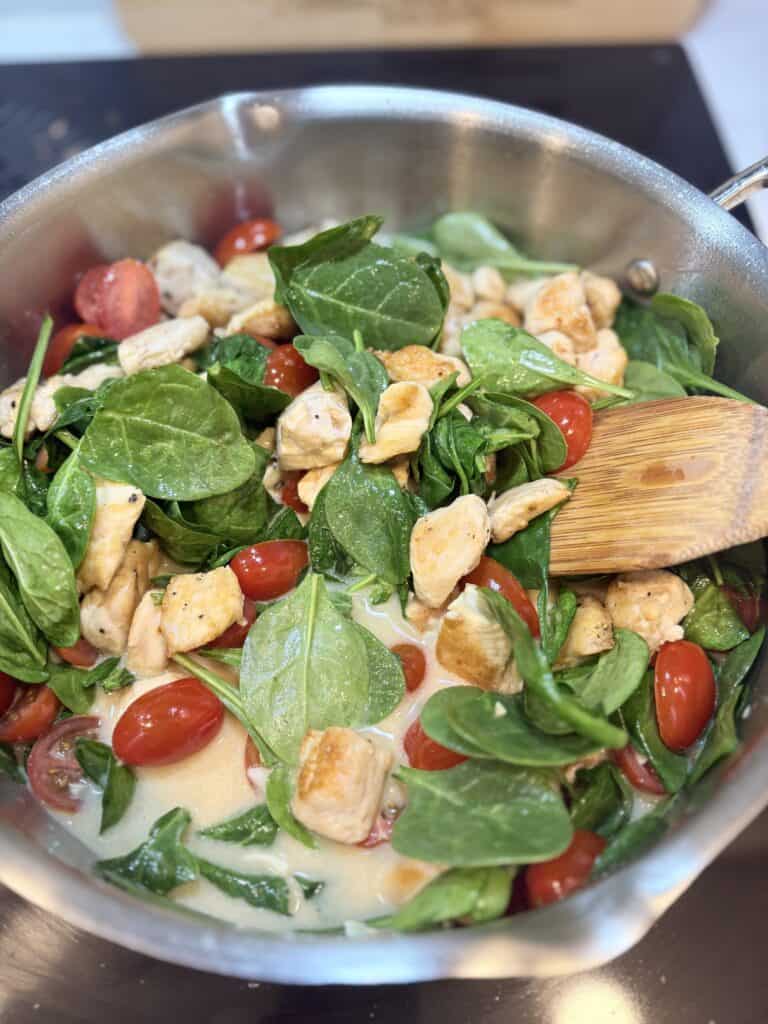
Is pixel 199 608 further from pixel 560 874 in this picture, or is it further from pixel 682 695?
pixel 682 695

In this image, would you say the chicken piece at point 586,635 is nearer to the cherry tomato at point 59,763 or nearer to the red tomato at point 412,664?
the red tomato at point 412,664

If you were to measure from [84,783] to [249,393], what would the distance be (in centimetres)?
87

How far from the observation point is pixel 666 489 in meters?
1.67

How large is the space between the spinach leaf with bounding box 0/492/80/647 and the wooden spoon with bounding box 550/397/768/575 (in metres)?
0.98

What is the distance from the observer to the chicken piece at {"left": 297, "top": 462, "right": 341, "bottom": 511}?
1811 millimetres

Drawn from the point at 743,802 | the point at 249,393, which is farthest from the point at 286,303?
the point at 743,802

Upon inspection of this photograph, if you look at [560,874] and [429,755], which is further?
[429,755]

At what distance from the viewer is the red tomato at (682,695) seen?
1.57 m

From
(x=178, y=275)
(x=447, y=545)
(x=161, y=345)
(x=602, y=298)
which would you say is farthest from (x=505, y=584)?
(x=178, y=275)

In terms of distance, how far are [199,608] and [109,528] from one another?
24 centimetres

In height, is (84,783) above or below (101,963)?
above

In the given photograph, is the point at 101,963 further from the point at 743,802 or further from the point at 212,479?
the point at 743,802

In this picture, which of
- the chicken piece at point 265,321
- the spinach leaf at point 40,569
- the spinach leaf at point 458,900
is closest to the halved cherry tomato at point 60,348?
the chicken piece at point 265,321

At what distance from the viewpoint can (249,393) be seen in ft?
5.94
